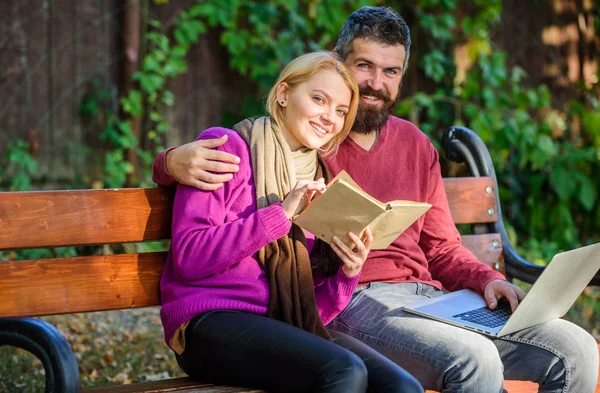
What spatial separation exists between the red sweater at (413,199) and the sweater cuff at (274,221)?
0.53m

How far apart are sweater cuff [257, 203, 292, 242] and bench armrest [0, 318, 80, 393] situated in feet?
1.96

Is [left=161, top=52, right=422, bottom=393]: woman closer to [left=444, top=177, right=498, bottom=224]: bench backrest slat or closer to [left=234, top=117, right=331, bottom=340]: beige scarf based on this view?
[left=234, top=117, right=331, bottom=340]: beige scarf

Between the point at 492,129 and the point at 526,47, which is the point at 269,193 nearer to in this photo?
A: the point at 492,129

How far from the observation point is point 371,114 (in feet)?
9.83

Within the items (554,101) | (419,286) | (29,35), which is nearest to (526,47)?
(554,101)

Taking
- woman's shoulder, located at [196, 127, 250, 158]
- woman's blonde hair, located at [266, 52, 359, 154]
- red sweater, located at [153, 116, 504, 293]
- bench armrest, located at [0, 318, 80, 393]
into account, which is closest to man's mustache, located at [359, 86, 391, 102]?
red sweater, located at [153, 116, 504, 293]

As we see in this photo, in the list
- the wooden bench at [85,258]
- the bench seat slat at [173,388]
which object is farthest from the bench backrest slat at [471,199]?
the bench seat slat at [173,388]

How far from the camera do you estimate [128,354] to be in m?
4.50

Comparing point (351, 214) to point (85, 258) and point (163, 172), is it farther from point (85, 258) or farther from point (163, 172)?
point (85, 258)

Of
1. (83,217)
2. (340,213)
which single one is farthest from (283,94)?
(83,217)

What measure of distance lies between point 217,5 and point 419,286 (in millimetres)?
3624

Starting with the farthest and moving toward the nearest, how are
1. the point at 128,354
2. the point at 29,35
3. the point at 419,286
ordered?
the point at 29,35 < the point at 128,354 < the point at 419,286

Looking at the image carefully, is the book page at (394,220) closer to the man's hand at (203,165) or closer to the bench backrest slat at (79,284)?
the man's hand at (203,165)

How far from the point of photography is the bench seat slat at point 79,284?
2.58 metres
